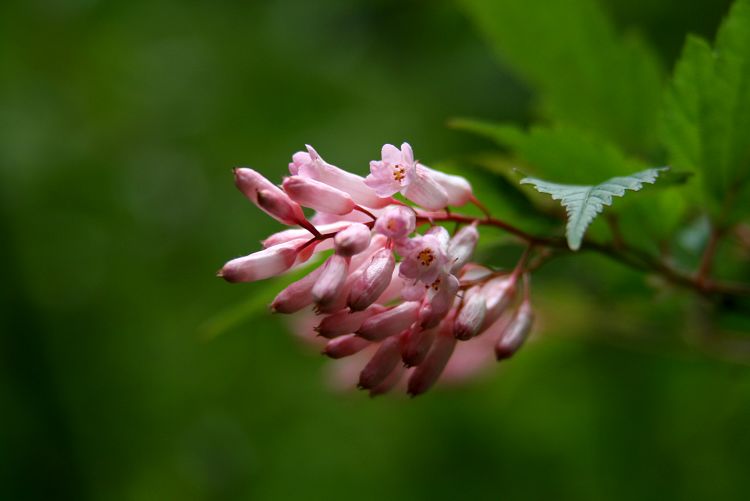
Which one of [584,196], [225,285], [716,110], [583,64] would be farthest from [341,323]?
[225,285]

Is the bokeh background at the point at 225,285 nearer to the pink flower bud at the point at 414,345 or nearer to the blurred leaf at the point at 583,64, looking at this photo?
the blurred leaf at the point at 583,64

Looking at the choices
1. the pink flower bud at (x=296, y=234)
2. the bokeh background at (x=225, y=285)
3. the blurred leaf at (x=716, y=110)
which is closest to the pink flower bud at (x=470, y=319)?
the pink flower bud at (x=296, y=234)

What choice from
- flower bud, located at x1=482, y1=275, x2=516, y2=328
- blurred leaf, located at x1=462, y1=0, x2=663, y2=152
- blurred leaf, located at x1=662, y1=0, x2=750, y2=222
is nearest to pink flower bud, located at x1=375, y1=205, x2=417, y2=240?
flower bud, located at x1=482, y1=275, x2=516, y2=328

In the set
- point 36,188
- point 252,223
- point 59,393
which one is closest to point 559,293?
point 252,223

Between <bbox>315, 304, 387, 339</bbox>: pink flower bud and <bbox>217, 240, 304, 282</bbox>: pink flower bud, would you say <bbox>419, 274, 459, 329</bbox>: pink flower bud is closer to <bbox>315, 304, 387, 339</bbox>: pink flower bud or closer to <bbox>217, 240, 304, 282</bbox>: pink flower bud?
<bbox>315, 304, 387, 339</bbox>: pink flower bud

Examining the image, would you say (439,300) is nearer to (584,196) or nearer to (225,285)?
→ (584,196)

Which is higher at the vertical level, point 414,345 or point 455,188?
point 455,188
